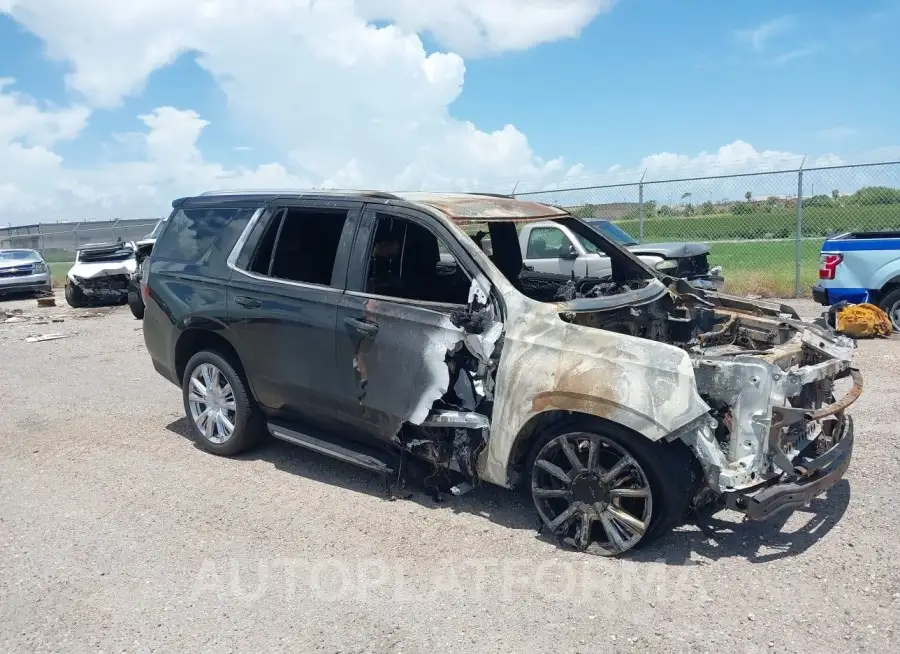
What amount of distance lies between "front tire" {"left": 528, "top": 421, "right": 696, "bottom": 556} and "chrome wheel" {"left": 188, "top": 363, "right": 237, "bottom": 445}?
2.54 meters

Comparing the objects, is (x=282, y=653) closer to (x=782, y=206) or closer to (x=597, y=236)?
(x=597, y=236)

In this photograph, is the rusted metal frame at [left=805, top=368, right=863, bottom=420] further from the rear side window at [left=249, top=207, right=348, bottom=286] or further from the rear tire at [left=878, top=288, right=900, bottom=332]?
the rear tire at [left=878, top=288, right=900, bottom=332]

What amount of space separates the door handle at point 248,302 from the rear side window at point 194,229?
0.54m

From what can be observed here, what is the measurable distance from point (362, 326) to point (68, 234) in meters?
31.2

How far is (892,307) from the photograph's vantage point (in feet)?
31.0

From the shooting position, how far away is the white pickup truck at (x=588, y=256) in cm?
949

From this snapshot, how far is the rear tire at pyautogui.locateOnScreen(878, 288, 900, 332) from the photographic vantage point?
9406mm

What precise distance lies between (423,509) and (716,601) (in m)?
1.80

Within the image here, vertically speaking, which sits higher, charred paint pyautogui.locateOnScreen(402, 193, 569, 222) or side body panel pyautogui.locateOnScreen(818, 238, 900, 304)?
charred paint pyautogui.locateOnScreen(402, 193, 569, 222)

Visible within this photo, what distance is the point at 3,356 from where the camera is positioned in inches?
421

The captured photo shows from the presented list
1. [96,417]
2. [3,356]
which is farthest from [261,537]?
[3,356]

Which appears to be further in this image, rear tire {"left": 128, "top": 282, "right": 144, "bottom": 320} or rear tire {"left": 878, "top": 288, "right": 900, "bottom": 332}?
rear tire {"left": 128, "top": 282, "right": 144, "bottom": 320}

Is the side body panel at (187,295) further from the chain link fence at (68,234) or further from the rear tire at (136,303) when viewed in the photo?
the chain link fence at (68,234)

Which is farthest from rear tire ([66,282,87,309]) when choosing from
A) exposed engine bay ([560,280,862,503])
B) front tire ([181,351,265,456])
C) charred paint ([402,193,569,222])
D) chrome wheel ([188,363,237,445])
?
exposed engine bay ([560,280,862,503])
